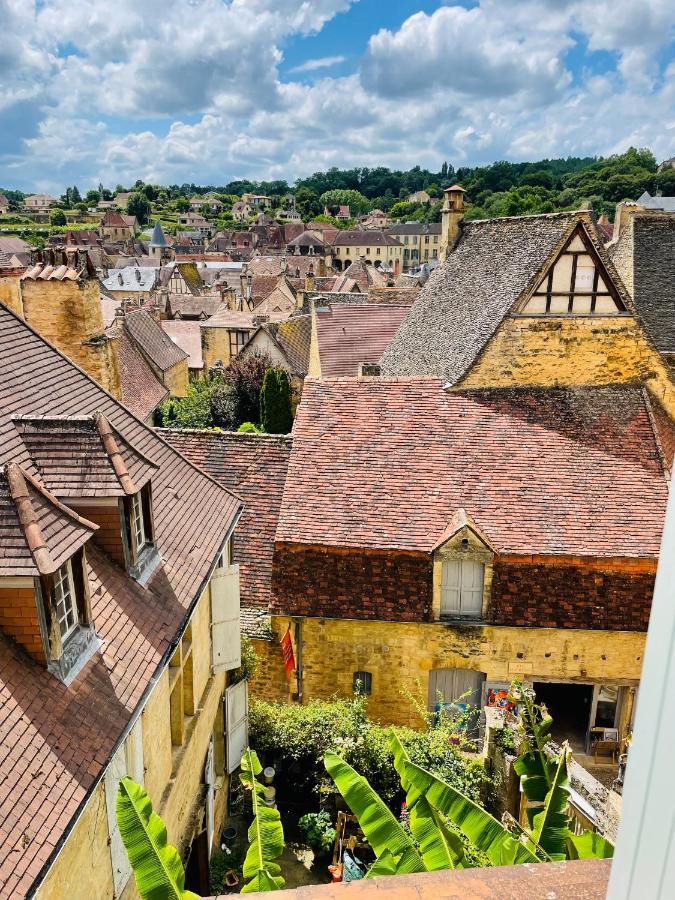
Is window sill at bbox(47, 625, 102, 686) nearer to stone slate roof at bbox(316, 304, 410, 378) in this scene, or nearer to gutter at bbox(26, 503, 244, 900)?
gutter at bbox(26, 503, 244, 900)

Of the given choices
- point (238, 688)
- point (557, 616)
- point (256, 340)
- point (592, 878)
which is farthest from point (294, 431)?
point (256, 340)

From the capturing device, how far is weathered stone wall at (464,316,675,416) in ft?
61.3

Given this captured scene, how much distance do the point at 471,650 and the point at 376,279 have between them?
76510 mm

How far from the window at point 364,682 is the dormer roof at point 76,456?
9.03 meters

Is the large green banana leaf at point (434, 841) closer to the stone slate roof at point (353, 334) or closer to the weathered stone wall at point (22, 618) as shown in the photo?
the weathered stone wall at point (22, 618)

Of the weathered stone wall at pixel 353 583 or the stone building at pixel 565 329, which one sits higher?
the stone building at pixel 565 329

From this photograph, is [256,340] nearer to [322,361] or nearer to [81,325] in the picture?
[322,361]

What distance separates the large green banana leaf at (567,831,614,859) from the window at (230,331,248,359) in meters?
49.6

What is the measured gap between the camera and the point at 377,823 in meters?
7.43

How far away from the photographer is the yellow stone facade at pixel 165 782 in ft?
22.6

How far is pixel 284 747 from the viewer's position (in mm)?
14273

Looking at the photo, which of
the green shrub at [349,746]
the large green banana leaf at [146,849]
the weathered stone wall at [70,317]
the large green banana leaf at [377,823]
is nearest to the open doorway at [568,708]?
the green shrub at [349,746]

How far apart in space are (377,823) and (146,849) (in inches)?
97.0

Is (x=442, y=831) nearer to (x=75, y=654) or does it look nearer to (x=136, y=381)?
(x=75, y=654)
